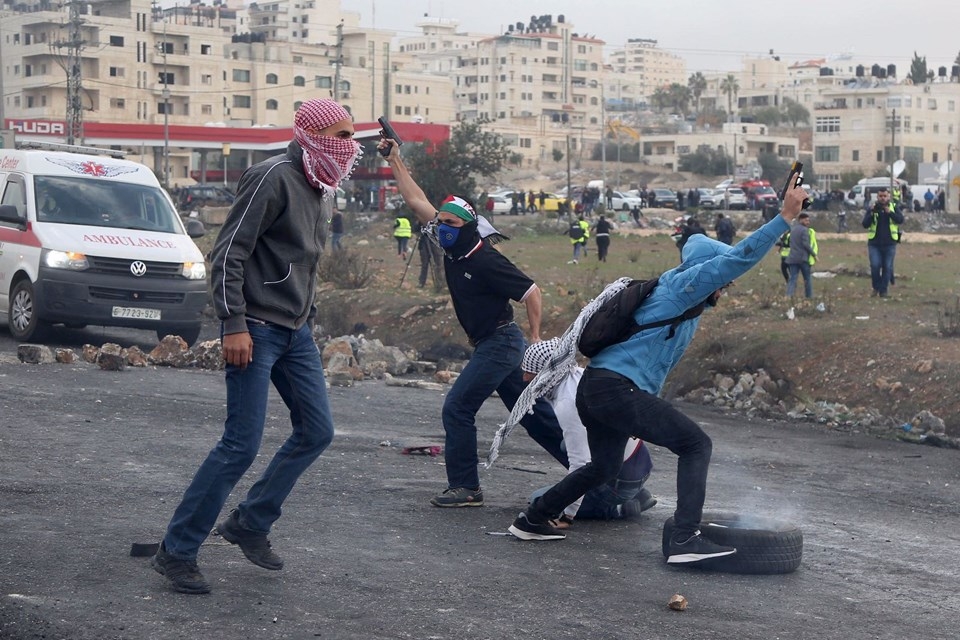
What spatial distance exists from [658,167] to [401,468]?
129685 mm

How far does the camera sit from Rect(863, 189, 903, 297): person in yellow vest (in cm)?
2023

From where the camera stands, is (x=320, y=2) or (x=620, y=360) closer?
(x=620, y=360)

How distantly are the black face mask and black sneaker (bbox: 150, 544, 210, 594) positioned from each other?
267 cm

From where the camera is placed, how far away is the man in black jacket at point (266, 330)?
5176mm

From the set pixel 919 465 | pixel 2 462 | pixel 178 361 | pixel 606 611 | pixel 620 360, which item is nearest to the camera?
pixel 606 611

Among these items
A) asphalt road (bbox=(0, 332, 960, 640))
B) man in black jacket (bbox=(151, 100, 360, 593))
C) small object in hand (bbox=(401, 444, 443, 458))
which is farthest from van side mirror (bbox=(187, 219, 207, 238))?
man in black jacket (bbox=(151, 100, 360, 593))

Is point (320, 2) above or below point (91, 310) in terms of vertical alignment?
above

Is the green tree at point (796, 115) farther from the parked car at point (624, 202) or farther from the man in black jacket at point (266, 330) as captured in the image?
the man in black jacket at point (266, 330)

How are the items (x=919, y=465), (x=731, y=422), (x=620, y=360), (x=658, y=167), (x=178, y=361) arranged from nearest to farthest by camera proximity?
1. (x=620, y=360)
2. (x=919, y=465)
3. (x=731, y=422)
4. (x=178, y=361)
5. (x=658, y=167)

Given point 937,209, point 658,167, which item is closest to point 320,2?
point 658,167

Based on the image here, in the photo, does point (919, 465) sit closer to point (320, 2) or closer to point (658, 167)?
point (658, 167)

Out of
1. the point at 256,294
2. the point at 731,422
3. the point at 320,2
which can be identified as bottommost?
the point at 731,422

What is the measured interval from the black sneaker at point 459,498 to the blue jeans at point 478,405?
34mm

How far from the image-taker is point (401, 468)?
27.9 ft
